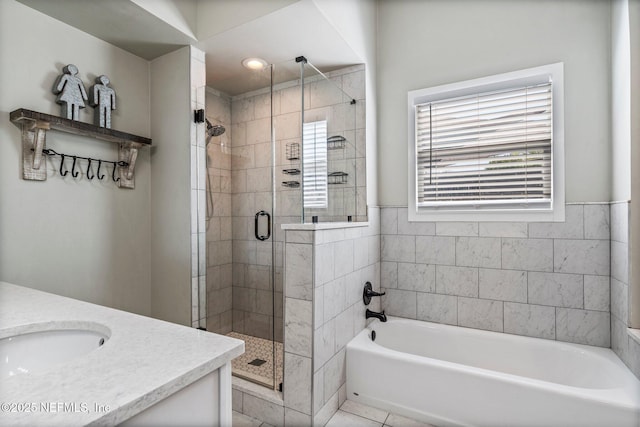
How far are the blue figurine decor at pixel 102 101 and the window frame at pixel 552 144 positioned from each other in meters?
2.14

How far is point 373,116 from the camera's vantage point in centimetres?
268

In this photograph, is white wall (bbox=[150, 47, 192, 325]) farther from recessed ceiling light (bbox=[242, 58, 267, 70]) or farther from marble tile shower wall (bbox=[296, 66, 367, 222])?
marble tile shower wall (bbox=[296, 66, 367, 222])

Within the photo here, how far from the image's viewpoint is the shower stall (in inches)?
76.9

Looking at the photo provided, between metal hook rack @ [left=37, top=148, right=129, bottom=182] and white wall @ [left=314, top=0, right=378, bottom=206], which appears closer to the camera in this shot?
metal hook rack @ [left=37, top=148, right=129, bottom=182]

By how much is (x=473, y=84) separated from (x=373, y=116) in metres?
0.76

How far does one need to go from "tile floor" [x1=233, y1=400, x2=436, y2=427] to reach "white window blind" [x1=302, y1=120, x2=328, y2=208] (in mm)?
1270

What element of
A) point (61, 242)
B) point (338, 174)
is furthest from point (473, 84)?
point (61, 242)

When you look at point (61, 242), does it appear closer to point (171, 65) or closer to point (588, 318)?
point (171, 65)

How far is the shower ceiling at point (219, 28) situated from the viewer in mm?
1845

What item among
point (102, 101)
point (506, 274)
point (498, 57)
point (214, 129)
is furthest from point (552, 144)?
point (102, 101)

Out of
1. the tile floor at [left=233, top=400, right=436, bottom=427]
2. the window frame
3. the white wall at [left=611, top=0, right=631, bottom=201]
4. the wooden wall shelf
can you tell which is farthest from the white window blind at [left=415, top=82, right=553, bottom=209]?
the wooden wall shelf

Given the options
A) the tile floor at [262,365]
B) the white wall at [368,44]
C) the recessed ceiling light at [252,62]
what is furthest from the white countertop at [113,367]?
the recessed ceiling light at [252,62]

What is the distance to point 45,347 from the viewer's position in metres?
0.98

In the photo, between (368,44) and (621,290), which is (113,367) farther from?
(368,44)
